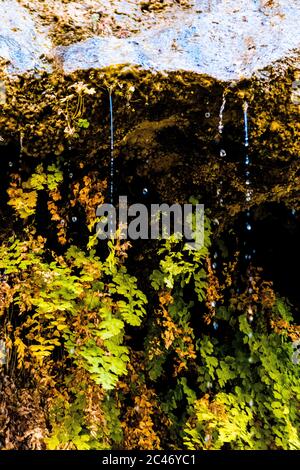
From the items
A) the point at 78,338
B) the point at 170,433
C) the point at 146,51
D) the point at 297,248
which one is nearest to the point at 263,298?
the point at 297,248

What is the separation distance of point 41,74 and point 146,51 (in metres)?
0.55

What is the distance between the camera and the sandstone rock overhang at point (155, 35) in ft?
8.55

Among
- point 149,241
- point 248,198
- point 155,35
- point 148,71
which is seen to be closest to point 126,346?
point 149,241

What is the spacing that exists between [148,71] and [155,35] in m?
0.23

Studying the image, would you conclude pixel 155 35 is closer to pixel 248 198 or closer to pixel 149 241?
pixel 248 198

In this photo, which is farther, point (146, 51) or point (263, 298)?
point (263, 298)

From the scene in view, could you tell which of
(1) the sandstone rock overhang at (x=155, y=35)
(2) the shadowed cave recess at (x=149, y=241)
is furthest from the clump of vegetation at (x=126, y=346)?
(1) the sandstone rock overhang at (x=155, y=35)

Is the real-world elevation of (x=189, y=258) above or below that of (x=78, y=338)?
above

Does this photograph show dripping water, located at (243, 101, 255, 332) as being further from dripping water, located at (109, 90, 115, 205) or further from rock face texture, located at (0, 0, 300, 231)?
dripping water, located at (109, 90, 115, 205)

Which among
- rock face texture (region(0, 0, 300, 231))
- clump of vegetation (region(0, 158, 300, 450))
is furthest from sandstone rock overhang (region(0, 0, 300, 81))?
clump of vegetation (region(0, 158, 300, 450))

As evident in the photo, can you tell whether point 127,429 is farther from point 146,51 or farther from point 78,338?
point 146,51

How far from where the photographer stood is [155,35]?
2689 mm

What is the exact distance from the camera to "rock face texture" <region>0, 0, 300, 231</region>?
2609mm
